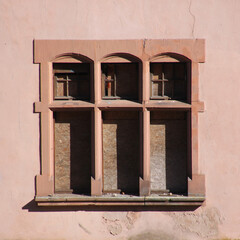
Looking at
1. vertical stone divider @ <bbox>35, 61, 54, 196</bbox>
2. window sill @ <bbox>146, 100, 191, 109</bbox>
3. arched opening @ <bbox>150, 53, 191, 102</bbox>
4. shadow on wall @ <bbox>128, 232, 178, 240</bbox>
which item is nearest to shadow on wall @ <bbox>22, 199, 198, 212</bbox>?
vertical stone divider @ <bbox>35, 61, 54, 196</bbox>

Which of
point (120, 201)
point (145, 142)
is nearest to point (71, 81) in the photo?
point (145, 142)

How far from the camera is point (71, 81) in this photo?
5.26m

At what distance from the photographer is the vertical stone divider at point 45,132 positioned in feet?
16.7

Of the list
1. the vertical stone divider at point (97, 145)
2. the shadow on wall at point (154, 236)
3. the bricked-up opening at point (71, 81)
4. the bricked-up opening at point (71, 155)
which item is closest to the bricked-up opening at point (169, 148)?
the shadow on wall at point (154, 236)

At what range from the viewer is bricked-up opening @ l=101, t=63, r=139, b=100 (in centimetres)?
523

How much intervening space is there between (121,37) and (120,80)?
634 millimetres

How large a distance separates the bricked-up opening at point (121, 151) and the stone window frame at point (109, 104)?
6.3 inches

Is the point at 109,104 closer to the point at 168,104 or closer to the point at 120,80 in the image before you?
the point at 120,80

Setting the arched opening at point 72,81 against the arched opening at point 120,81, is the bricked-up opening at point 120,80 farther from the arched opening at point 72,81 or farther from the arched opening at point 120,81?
the arched opening at point 72,81

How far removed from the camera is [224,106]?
5.07 metres

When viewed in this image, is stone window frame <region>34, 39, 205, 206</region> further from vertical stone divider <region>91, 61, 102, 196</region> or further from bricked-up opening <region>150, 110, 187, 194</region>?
bricked-up opening <region>150, 110, 187, 194</region>

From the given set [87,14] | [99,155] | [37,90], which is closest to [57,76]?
[37,90]

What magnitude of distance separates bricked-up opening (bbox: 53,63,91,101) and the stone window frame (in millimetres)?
119

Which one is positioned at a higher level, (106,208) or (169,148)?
(169,148)
